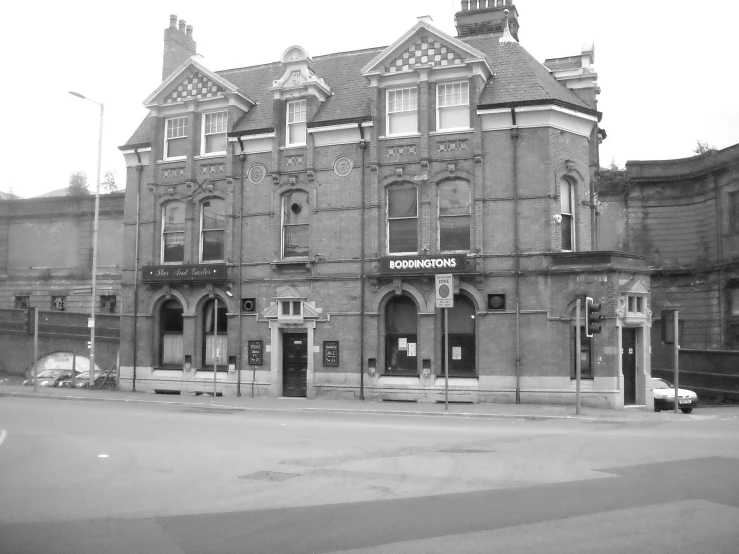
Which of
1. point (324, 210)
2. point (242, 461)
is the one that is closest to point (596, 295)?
point (324, 210)

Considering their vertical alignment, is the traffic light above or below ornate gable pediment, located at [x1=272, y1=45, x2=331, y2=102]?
below

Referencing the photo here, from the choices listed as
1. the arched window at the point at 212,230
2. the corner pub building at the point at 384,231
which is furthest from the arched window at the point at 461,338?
the arched window at the point at 212,230

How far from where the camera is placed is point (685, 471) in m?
11.1

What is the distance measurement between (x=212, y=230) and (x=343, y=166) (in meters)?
5.89

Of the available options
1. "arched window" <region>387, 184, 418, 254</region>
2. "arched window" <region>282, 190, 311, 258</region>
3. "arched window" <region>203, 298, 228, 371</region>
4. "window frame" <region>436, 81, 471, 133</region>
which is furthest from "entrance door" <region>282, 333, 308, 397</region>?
"window frame" <region>436, 81, 471, 133</region>

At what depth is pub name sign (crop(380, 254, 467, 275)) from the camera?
24172 mm

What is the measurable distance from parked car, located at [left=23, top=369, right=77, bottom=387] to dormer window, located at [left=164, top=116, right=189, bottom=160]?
11858mm

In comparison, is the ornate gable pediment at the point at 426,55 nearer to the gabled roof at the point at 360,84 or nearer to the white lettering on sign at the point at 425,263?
the gabled roof at the point at 360,84

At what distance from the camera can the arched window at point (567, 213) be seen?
25.0 m

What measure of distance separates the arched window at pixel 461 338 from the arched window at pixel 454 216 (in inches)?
70.8

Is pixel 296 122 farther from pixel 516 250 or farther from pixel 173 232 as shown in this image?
pixel 516 250

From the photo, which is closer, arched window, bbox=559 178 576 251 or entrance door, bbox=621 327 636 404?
entrance door, bbox=621 327 636 404

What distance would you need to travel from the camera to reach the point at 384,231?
25.9 metres

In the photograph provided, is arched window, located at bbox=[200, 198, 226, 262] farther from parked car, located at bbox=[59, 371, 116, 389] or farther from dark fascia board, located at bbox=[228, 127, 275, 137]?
parked car, located at bbox=[59, 371, 116, 389]
